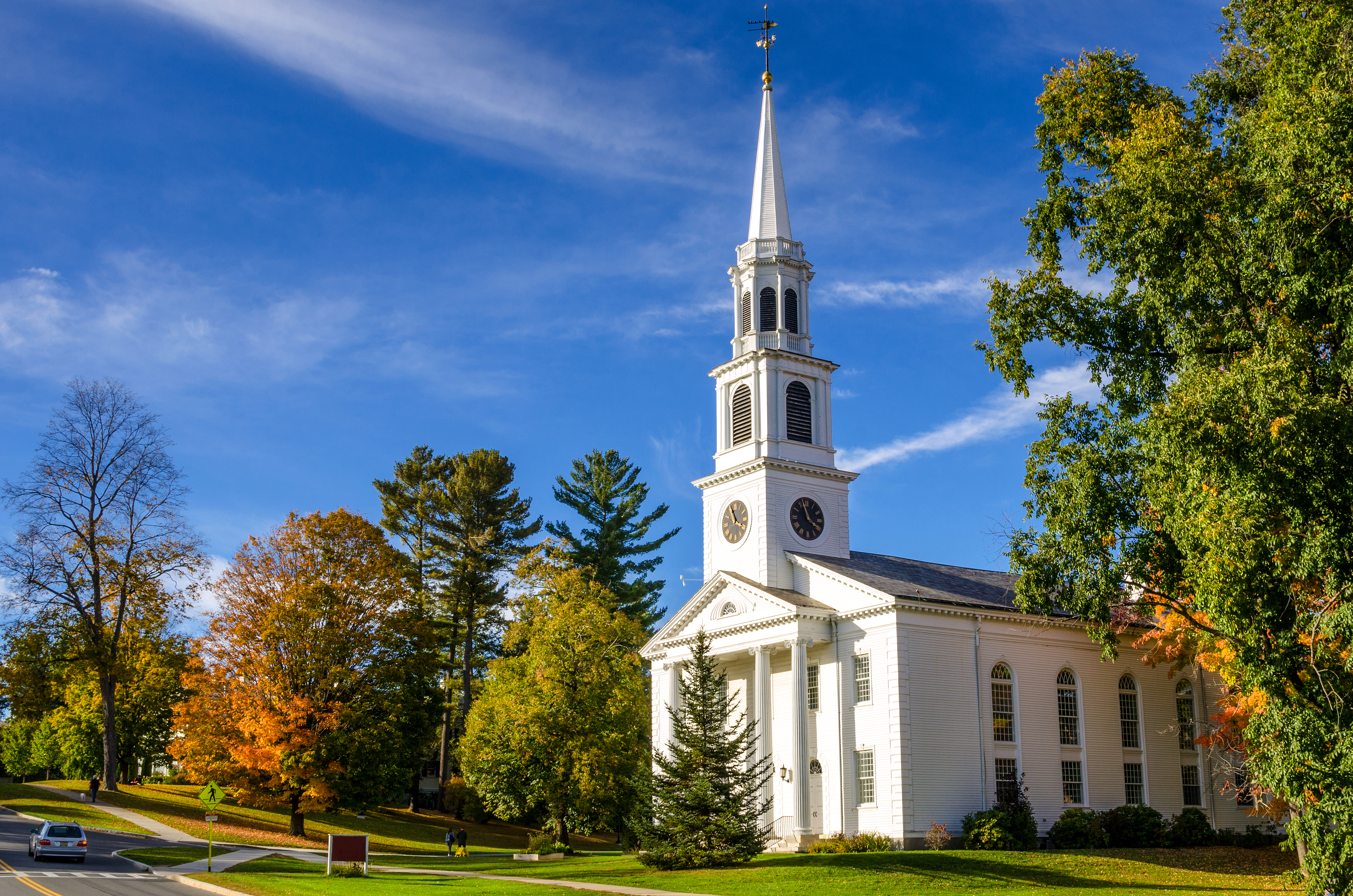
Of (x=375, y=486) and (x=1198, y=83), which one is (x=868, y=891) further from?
(x=375, y=486)

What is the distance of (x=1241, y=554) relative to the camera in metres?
18.4

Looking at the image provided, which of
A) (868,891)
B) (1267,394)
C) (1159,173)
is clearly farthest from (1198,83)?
(868,891)

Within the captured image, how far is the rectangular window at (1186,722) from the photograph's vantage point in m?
43.9

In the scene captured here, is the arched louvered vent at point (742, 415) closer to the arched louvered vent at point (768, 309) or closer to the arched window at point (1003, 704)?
the arched louvered vent at point (768, 309)

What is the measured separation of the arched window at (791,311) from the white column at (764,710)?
14214 mm

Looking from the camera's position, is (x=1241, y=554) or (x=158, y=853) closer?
(x=1241, y=554)

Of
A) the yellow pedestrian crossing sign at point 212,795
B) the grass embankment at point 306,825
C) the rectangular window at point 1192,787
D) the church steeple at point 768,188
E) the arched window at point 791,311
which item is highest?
the church steeple at point 768,188

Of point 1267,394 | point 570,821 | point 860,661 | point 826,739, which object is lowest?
point 570,821

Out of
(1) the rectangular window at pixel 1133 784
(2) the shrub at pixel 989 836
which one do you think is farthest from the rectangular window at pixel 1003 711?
(1) the rectangular window at pixel 1133 784

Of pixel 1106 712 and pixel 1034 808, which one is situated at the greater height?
pixel 1106 712

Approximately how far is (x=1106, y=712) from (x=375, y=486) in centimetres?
4311

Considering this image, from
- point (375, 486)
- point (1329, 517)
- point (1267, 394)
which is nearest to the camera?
point (1267, 394)

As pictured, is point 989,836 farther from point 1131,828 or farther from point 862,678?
point 1131,828

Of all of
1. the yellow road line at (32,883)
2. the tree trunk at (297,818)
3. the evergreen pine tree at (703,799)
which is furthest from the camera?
the tree trunk at (297,818)
